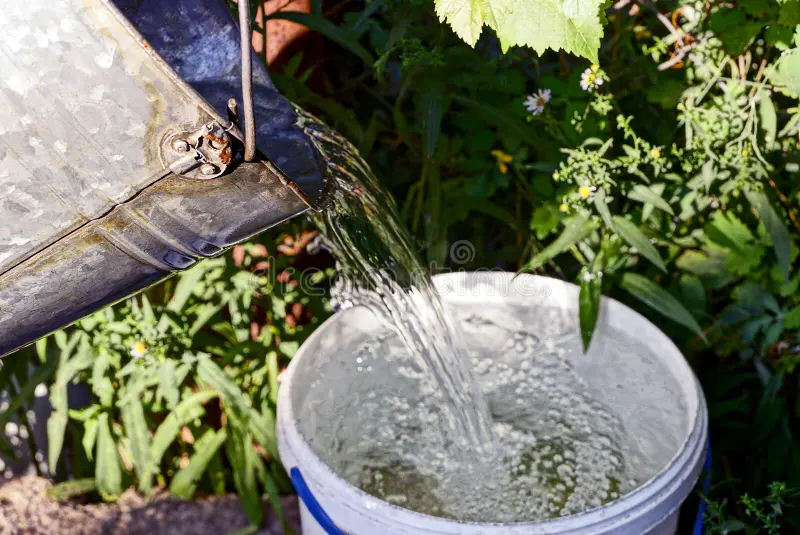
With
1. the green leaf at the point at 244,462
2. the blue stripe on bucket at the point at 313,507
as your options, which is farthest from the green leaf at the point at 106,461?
the blue stripe on bucket at the point at 313,507

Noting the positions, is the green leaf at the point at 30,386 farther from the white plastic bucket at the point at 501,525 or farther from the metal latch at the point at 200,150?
the metal latch at the point at 200,150

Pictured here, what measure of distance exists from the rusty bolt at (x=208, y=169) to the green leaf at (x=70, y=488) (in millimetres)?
1303

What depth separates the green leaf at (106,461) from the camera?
1639mm

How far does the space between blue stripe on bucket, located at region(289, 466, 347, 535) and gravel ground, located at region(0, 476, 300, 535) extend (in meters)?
0.77

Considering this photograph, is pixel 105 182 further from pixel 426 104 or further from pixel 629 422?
pixel 629 422

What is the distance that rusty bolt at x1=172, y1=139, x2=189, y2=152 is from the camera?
0.71 meters

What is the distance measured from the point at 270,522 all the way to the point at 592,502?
0.86m

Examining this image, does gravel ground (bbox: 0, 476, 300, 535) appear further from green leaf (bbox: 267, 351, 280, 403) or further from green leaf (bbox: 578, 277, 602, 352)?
green leaf (bbox: 578, 277, 602, 352)

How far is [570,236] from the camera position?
55.6 inches

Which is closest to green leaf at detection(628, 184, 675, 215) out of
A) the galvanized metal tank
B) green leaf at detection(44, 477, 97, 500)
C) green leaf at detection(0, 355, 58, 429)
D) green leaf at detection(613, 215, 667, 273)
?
green leaf at detection(613, 215, 667, 273)

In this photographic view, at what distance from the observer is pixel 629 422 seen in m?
1.39

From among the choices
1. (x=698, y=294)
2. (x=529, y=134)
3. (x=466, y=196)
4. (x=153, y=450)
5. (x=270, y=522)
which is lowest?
(x=270, y=522)

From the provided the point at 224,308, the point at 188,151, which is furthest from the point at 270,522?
the point at 188,151

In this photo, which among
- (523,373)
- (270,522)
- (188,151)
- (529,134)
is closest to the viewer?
(188,151)
